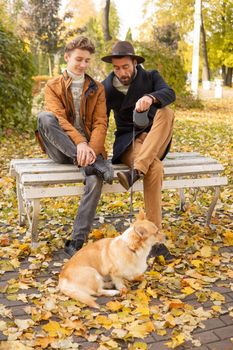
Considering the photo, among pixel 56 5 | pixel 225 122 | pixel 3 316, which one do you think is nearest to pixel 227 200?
pixel 3 316

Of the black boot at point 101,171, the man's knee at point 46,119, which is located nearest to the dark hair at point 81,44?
the man's knee at point 46,119

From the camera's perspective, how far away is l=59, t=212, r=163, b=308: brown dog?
3.52 meters

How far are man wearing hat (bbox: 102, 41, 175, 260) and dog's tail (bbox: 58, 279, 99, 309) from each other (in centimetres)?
102

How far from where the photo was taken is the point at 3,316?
3240 millimetres

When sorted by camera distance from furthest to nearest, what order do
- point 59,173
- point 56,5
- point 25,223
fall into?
point 56,5
point 25,223
point 59,173

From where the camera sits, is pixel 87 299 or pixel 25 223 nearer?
pixel 87 299

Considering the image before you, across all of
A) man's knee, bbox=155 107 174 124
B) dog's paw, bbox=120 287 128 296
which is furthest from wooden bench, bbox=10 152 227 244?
dog's paw, bbox=120 287 128 296

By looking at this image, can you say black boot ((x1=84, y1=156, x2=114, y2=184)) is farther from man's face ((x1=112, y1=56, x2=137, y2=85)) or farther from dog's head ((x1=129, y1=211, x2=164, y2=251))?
man's face ((x1=112, y1=56, x2=137, y2=85))

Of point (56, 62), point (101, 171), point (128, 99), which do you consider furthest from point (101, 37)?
point (101, 171)

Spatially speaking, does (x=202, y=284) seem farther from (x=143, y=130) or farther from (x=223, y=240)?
(x=143, y=130)

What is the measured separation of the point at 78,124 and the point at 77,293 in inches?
76.4

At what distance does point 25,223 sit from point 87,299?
7.06 ft

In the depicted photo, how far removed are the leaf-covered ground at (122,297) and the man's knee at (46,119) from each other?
1216mm

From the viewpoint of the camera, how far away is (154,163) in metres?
4.32
